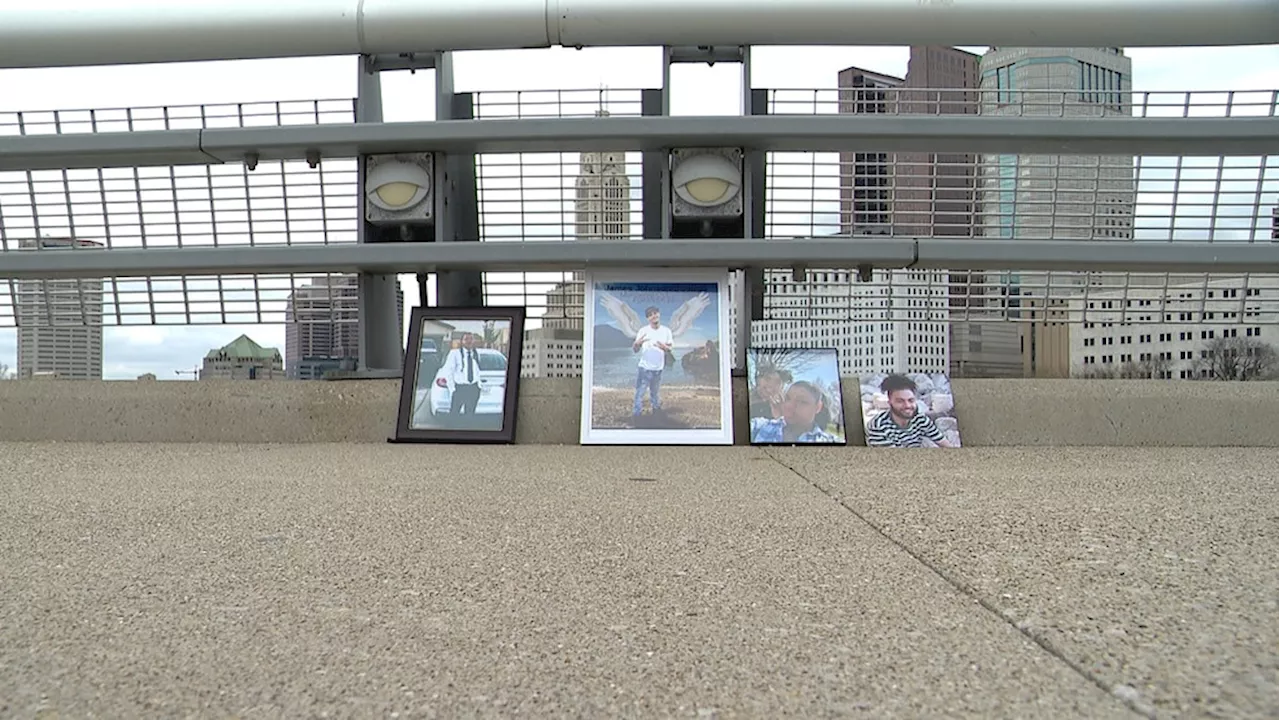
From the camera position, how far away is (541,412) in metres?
4.55

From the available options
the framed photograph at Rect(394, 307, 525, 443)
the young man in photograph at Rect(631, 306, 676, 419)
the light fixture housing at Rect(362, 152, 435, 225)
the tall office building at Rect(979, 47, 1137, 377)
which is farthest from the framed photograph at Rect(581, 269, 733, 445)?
the tall office building at Rect(979, 47, 1137, 377)

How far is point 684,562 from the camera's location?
169 cm

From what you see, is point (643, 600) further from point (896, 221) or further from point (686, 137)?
point (896, 221)

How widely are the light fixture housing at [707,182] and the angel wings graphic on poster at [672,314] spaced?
1.61 feet

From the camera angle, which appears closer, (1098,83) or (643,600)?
(643,600)

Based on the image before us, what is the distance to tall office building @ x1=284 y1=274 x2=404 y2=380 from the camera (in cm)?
511

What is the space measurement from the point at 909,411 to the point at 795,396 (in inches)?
23.7

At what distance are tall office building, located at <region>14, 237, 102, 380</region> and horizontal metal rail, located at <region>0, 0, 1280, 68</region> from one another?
1469mm

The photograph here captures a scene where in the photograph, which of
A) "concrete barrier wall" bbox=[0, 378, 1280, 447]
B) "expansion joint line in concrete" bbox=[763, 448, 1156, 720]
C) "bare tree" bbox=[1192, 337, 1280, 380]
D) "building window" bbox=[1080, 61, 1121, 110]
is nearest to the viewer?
"expansion joint line in concrete" bbox=[763, 448, 1156, 720]

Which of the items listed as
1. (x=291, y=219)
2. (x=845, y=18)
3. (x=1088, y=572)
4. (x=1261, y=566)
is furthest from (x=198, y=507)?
(x=845, y=18)

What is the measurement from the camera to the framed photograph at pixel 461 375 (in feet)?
14.6

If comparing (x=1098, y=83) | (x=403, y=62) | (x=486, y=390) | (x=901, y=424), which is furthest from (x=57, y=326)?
(x=1098, y=83)

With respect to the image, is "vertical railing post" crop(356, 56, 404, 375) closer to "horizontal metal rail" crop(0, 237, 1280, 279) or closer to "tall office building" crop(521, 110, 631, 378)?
"horizontal metal rail" crop(0, 237, 1280, 279)

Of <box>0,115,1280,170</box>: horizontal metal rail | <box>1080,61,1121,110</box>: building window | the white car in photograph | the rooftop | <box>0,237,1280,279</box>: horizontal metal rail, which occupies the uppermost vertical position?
<box>1080,61,1121,110</box>: building window
